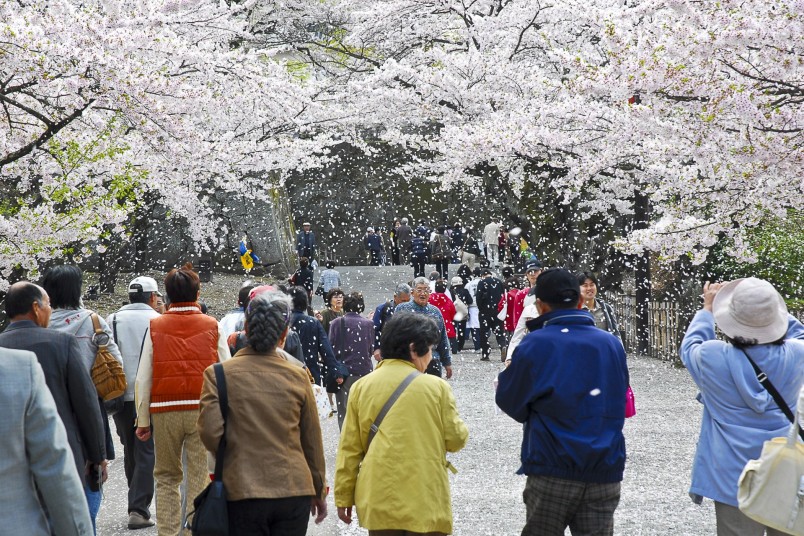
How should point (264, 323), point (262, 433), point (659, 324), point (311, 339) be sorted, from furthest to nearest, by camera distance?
point (659, 324), point (311, 339), point (264, 323), point (262, 433)

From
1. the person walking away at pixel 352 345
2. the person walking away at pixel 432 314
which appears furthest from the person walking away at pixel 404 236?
the person walking away at pixel 352 345

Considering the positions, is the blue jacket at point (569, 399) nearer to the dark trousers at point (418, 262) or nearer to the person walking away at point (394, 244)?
the dark trousers at point (418, 262)

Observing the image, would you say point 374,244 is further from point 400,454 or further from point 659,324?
point 400,454

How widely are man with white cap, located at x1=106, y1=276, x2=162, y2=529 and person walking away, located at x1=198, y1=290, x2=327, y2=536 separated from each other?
2.62 m

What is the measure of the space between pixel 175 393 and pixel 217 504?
173 cm

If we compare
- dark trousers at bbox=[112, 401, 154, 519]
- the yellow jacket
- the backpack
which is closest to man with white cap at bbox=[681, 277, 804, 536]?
the yellow jacket

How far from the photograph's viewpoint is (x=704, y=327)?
4211 mm

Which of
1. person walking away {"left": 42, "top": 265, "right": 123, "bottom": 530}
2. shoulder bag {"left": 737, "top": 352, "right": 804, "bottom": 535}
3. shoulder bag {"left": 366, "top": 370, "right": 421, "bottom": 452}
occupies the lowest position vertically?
shoulder bag {"left": 737, "top": 352, "right": 804, "bottom": 535}

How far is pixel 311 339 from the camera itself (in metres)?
8.24

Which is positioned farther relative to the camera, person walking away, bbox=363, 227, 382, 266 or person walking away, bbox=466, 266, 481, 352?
person walking away, bbox=363, 227, 382, 266

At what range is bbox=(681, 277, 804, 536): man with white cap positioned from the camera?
387cm

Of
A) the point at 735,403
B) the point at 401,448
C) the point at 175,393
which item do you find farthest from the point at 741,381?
the point at 175,393

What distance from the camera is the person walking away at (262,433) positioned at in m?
3.87

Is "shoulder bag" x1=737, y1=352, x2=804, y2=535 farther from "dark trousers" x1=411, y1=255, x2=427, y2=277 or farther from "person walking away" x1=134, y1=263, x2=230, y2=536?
"dark trousers" x1=411, y1=255, x2=427, y2=277
